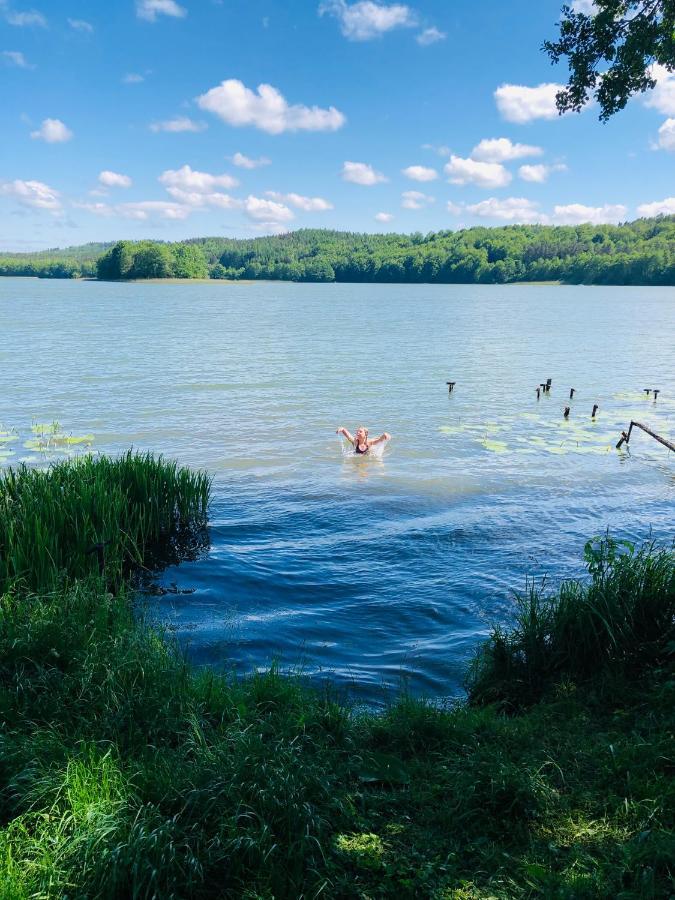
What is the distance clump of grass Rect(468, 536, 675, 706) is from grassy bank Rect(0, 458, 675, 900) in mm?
24

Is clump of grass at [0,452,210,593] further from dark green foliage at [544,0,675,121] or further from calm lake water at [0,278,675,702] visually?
dark green foliage at [544,0,675,121]

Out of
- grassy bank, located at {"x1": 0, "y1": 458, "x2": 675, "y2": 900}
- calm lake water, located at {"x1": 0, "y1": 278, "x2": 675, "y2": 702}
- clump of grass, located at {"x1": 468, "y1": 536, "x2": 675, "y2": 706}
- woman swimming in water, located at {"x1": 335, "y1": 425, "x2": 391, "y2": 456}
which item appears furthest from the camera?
woman swimming in water, located at {"x1": 335, "y1": 425, "x2": 391, "y2": 456}

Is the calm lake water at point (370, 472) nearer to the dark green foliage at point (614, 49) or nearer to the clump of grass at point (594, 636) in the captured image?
the clump of grass at point (594, 636)

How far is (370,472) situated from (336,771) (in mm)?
15813

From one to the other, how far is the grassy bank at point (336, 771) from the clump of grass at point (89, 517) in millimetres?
1844

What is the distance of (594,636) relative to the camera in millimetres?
7684

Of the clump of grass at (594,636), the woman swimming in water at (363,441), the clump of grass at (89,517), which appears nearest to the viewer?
the clump of grass at (594,636)

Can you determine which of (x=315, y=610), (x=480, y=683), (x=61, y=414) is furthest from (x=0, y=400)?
(x=480, y=683)

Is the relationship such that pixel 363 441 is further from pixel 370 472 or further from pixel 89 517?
pixel 89 517

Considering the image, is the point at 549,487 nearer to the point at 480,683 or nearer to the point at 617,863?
the point at 480,683

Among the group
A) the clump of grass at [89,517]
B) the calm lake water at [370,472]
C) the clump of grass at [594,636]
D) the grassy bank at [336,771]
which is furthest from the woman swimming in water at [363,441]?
the grassy bank at [336,771]

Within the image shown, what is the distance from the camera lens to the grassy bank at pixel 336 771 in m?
4.52

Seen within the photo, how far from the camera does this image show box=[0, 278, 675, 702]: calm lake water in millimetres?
11156

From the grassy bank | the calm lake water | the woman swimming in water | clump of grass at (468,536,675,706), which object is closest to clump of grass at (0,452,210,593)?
the calm lake water
